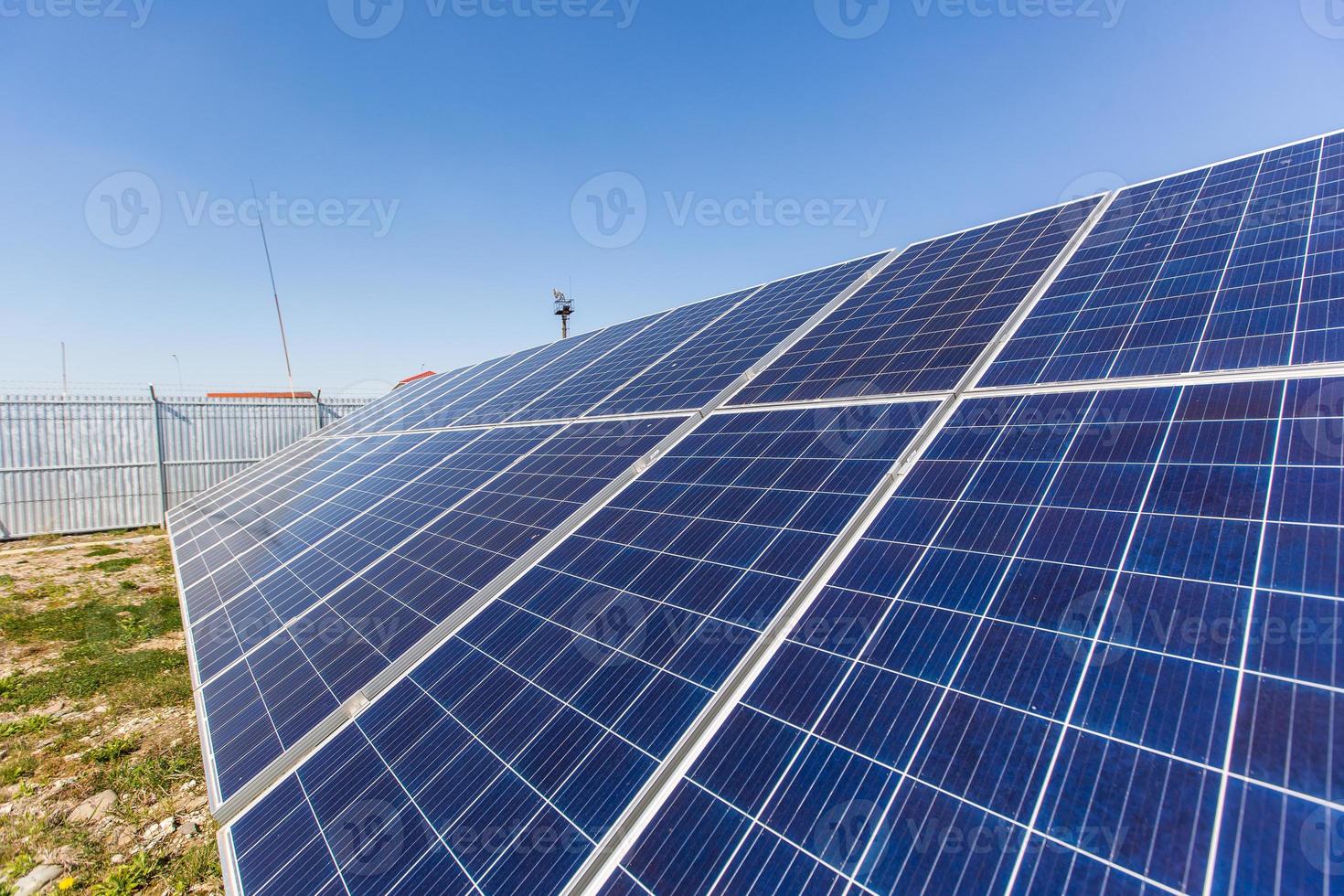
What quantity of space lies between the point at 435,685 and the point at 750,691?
3693mm

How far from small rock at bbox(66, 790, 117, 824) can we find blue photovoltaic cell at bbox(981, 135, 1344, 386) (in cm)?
1368

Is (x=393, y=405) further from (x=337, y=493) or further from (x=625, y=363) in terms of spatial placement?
(x=625, y=363)

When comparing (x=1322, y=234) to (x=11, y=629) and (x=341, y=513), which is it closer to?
(x=341, y=513)

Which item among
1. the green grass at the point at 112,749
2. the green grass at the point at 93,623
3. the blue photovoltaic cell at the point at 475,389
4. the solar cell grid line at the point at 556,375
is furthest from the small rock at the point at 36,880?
the blue photovoltaic cell at the point at 475,389

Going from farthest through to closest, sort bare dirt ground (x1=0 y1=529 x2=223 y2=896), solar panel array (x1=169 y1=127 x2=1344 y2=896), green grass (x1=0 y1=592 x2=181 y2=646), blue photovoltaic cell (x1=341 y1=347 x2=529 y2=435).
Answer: blue photovoltaic cell (x1=341 y1=347 x2=529 y2=435) → green grass (x1=0 y1=592 x2=181 y2=646) → bare dirt ground (x1=0 y1=529 x2=223 y2=896) → solar panel array (x1=169 y1=127 x2=1344 y2=896)

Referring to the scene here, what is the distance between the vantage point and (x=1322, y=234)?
7.47 m

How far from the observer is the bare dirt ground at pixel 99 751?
693 cm

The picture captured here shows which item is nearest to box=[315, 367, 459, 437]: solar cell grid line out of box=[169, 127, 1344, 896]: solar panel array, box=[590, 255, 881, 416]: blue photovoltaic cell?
box=[590, 255, 881, 416]: blue photovoltaic cell

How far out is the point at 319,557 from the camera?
1120 cm

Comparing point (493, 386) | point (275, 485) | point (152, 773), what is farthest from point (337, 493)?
point (493, 386)

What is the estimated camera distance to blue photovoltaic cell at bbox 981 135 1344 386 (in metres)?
6.27

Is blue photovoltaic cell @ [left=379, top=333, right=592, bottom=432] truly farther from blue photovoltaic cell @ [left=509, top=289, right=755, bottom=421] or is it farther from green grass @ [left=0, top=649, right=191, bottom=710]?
green grass @ [left=0, top=649, right=191, bottom=710]

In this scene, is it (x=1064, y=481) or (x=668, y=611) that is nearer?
(x=1064, y=481)

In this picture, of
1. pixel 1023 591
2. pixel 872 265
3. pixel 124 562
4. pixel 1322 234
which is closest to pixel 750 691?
pixel 1023 591
